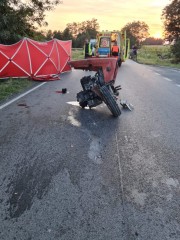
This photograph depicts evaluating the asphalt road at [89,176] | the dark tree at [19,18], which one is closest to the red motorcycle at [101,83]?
the asphalt road at [89,176]

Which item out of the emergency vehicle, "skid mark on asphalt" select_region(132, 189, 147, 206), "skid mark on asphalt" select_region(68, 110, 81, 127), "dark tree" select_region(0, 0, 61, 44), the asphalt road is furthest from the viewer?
the emergency vehicle

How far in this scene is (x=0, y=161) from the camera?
14.4 ft

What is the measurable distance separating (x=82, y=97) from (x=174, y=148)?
325cm

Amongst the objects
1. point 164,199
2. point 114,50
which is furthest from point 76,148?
point 114,50

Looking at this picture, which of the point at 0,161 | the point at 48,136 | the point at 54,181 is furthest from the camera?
the point at 48,136

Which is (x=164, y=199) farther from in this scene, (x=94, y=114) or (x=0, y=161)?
(x=94, y=114)

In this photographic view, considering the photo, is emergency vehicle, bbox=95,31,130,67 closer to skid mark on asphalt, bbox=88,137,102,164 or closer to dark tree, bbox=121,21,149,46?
skid mark on asphalt, bbox=88,137,102,164

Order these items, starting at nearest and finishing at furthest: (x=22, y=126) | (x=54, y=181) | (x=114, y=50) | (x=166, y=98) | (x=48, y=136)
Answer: (x=54, y=181), (x=48, y=136), (x=22, y=126), (x=166, y=98), (x=114, y=50)

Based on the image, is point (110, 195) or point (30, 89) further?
point (30, 89)

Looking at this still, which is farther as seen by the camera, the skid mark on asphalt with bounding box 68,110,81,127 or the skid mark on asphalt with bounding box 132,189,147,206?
the skid mark on asphalt with bounding box 68,110,81,127

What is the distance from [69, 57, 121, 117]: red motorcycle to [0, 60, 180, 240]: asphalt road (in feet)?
1.16

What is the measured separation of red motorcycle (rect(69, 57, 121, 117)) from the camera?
7.07 m

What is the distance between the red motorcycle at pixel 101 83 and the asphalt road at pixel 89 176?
0.35 meters

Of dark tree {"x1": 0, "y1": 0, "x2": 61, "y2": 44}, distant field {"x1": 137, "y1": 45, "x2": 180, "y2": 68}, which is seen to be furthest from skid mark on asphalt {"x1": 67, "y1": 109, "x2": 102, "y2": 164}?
distant field {"x1": 137, "y1": 45, "x2": 180, "y2": 68}
